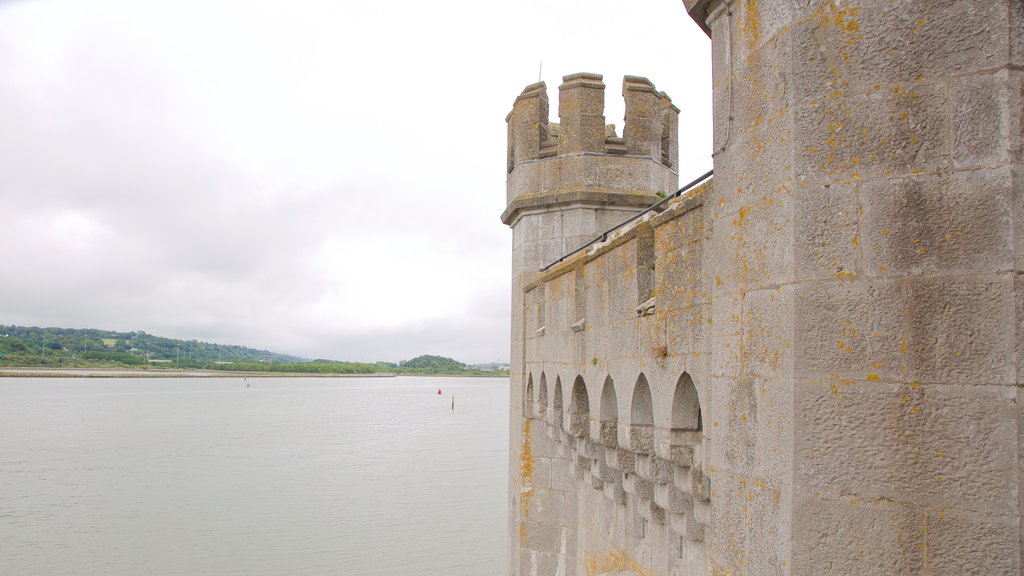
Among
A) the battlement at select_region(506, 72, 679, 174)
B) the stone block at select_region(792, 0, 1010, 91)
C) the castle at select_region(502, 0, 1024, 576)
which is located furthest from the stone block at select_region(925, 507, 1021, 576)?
the battlement at select_region(506, 72, 679, 174)

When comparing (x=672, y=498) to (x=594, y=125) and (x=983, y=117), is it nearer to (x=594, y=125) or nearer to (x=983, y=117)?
(x=983, y=117)

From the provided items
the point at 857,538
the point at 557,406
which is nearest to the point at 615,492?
the point at 557,406

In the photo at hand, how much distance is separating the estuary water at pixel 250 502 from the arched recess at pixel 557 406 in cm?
1274

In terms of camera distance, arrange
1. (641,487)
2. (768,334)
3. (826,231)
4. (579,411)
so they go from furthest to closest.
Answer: (579,411)
(641,487)
(768,334)
(826,231)

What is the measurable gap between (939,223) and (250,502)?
29.1 metres

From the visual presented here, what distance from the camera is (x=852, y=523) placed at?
2.69 m

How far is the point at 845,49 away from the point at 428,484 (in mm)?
30616

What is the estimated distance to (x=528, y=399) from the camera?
951 centimetres

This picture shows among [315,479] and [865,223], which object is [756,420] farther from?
[315,479]

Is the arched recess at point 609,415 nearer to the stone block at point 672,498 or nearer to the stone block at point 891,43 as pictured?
the stone block at point 672,498

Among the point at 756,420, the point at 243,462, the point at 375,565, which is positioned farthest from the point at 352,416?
the point at 756,420

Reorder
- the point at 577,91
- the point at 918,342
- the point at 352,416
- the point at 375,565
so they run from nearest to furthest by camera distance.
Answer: the point at 918,342 < the point at 577,91 < the point at 375,565 < the point at 352,416

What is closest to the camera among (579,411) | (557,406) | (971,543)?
(971,543)

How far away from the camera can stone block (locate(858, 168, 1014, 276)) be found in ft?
8.22
